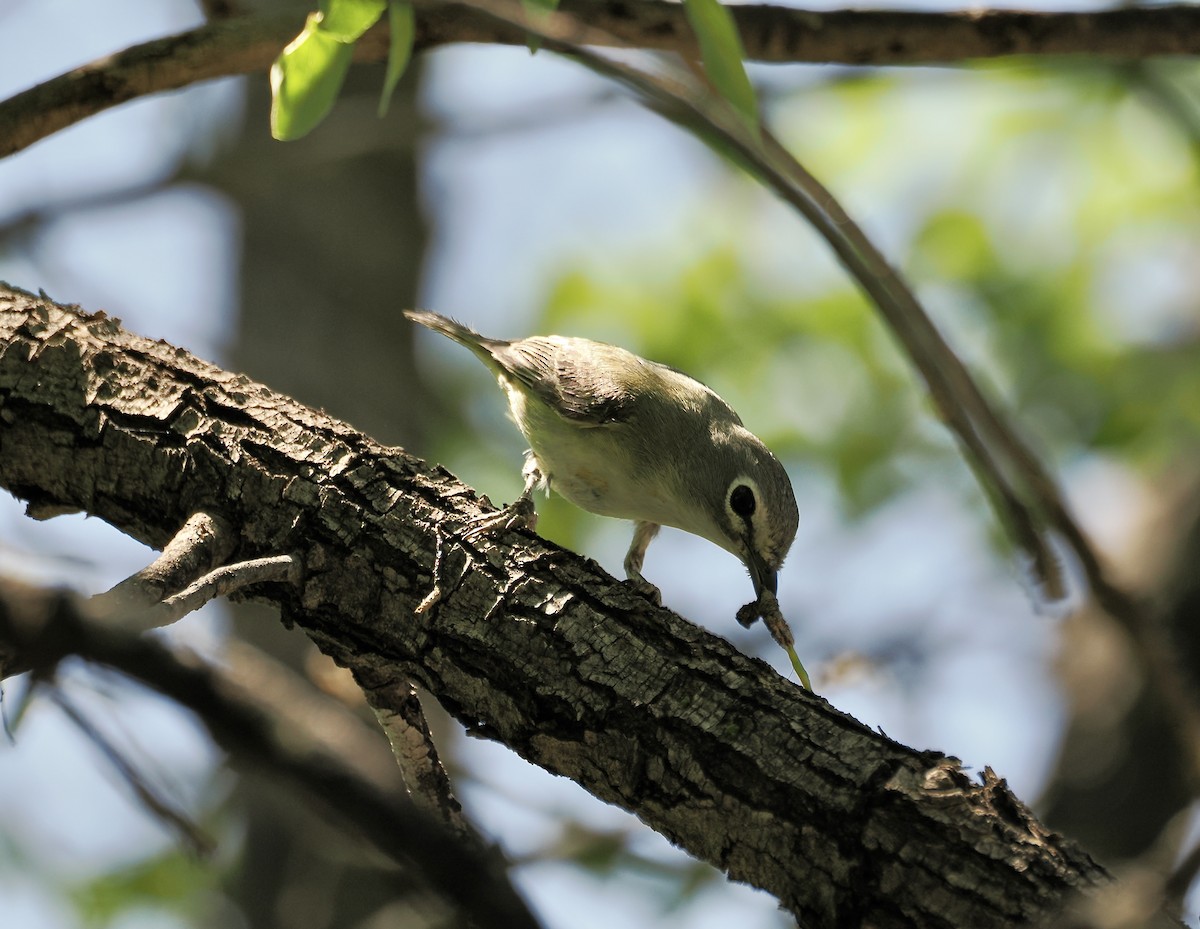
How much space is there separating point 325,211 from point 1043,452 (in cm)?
551

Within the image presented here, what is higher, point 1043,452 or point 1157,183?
point 1157,183

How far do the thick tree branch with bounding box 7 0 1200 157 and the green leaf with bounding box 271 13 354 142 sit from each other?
0.97m

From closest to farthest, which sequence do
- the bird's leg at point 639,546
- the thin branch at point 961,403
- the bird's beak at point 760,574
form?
the thin branch at point 961,403 → the bird's beak at point 760,574 → the bird's leg at point 639,546

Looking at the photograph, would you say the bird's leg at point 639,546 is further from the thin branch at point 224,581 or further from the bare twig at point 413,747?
the thin branch at point 224,581

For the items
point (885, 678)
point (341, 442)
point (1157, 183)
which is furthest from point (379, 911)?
point (1157, 183)

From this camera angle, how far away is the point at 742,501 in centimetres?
505

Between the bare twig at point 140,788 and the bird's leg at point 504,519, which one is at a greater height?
the bird's leg at point 504,519

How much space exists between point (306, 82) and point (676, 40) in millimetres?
1622

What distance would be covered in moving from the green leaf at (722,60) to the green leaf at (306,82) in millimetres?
948

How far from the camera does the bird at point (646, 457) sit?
5043mm

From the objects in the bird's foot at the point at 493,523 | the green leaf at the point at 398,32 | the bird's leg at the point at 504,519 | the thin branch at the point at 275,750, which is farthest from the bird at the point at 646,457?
the thin branch at the point at 275,750

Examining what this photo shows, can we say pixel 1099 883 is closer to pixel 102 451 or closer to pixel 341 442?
pixel 341 442

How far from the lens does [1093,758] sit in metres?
7.02

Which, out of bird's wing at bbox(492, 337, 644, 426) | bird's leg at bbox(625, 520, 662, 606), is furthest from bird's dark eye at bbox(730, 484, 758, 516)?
bird's wing at bbox(492, 337, 644, 426)
